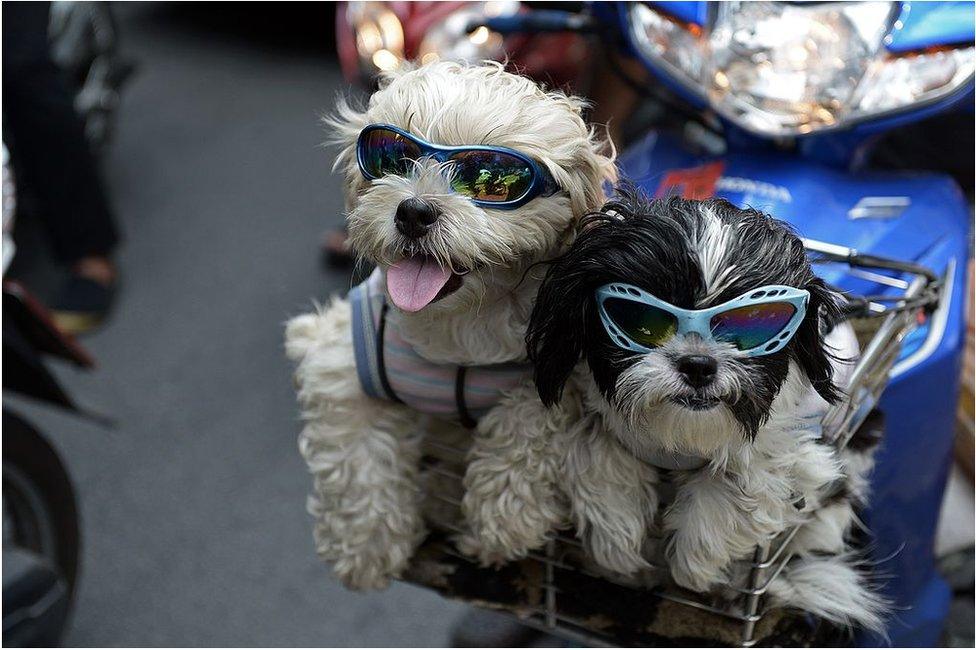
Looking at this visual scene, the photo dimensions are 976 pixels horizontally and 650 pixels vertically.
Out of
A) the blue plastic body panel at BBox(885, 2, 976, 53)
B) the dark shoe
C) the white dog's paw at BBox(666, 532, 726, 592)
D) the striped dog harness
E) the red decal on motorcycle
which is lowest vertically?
the dark shoe

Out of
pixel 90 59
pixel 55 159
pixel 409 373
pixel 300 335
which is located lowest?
pixel 55 159

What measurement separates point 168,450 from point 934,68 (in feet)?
8.48

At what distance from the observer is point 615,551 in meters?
1.31

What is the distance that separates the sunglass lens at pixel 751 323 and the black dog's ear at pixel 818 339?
0.06 metres

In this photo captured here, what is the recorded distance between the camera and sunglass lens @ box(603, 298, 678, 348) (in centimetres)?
110

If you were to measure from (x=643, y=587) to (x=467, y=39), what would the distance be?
6.26 ft

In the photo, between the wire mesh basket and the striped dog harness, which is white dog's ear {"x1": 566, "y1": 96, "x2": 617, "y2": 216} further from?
the wire mesh basket

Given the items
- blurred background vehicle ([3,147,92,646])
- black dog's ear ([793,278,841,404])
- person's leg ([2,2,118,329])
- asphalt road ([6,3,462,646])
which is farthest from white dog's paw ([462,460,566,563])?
person's leg ([2,2,118,329])

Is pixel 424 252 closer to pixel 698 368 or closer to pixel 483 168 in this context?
pixel 483 168

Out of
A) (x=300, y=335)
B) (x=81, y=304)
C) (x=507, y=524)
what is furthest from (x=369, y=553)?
(x=81, y=304)

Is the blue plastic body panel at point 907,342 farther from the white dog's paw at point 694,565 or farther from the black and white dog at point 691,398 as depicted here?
the white dog's paw at point 694,565

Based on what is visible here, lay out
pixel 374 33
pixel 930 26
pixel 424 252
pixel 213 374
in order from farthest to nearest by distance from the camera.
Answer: pixel 213 374 < pixel 374 33 < pixel 930 26 < pixel 424 252

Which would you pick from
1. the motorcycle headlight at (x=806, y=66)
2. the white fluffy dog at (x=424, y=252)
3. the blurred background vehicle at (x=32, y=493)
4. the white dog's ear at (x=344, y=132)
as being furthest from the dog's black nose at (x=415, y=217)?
the blurred background vehicle at (x=32, y=493)

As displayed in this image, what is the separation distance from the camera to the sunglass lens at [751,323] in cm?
109
